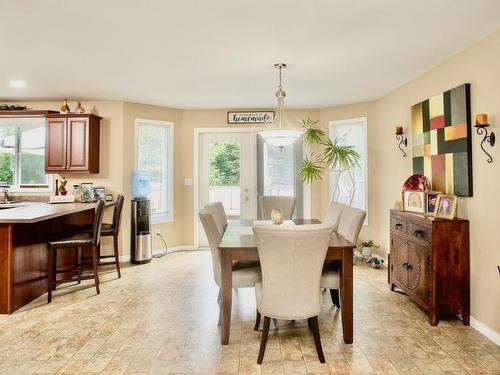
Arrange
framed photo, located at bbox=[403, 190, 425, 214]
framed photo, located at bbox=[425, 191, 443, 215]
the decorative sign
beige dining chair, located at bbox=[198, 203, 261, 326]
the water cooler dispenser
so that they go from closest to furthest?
beige dining chair, located at bbox=[198, 203, 261, 326]
framed photo, located at bbox=[425, 191, 443, 215]
framed photo, located at bbox=[403, 190, 425, 214]
the water cooler dispenser
the decorative sign

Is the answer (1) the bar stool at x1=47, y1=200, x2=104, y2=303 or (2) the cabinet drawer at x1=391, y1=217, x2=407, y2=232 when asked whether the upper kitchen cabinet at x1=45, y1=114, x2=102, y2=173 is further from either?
(2) the cabinet drawer at x1=391, y1=217, x2=407, y2=232

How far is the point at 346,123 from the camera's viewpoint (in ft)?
17.4

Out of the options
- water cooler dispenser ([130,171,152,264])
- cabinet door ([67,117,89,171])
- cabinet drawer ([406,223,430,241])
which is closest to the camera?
cabinet drawer ([406,223,430,241])

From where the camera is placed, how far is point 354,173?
523cm

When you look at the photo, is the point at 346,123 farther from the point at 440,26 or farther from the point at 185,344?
the point at 185,344

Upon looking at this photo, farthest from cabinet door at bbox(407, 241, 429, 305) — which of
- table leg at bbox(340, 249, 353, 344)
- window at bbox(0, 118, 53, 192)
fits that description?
window at bbox(0, 118, 53, 192)

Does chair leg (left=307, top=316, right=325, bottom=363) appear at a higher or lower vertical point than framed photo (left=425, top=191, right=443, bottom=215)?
lower

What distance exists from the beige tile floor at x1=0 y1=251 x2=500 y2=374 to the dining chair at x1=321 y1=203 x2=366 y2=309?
0.41 meters

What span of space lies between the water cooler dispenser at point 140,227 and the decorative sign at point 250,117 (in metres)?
1.77

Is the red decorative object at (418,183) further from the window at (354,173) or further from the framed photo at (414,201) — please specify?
the window at (354,173)

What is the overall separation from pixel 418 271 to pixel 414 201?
708 millimetres

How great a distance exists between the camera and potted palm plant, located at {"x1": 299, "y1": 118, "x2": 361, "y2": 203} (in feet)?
15.6

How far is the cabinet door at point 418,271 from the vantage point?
292cm

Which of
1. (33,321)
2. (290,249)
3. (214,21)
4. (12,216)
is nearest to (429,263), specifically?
(290,249)
